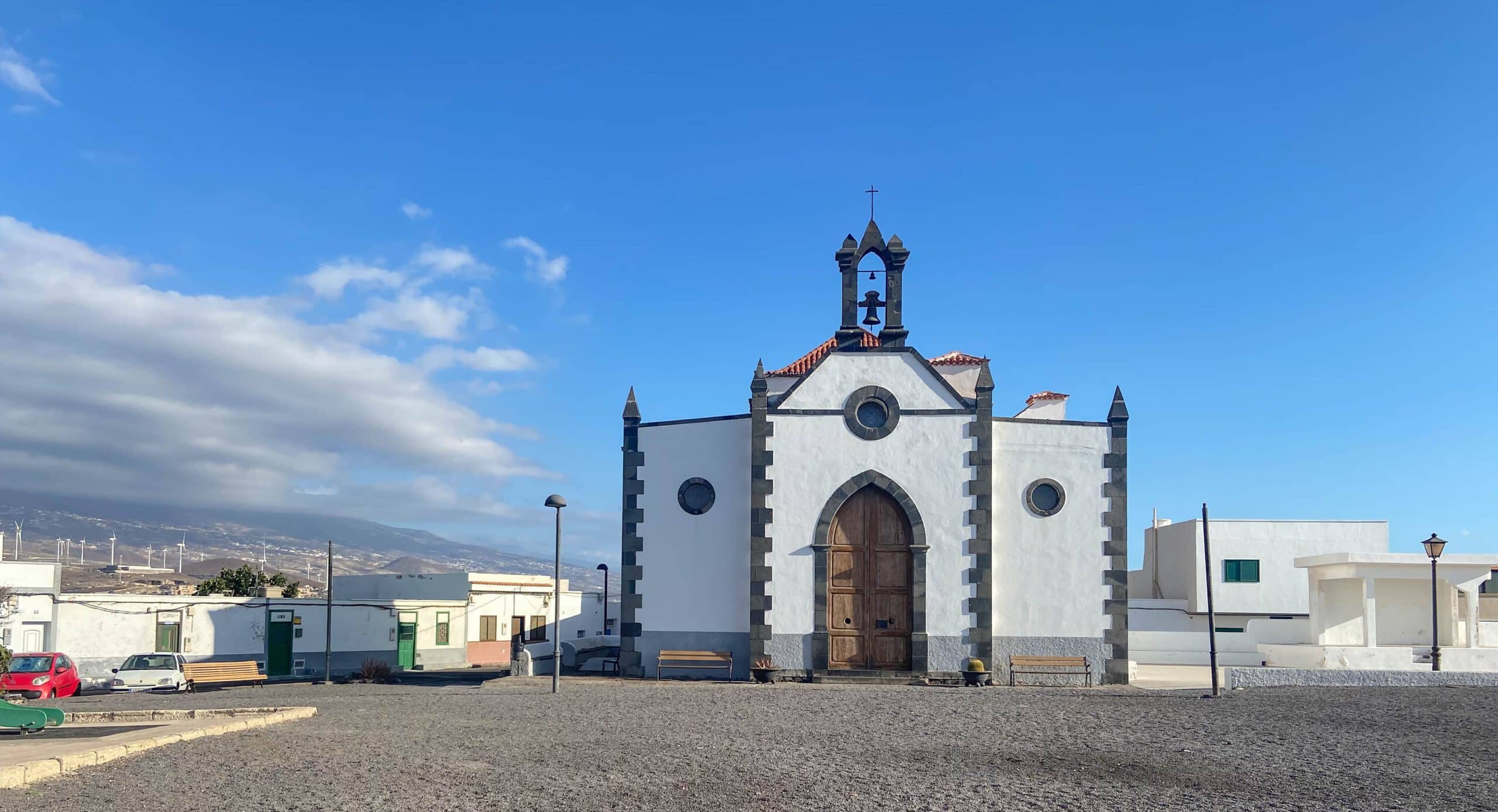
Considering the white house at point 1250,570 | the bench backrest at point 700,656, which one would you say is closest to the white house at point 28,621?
the bench backrest at point 700,656

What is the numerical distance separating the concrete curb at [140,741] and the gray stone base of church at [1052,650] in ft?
46.6

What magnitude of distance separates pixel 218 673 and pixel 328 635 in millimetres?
2580

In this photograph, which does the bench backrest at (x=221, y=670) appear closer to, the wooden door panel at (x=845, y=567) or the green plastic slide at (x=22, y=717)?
the green plastic slide at (x=22, y=717)

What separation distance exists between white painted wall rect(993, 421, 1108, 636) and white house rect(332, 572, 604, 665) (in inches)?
749

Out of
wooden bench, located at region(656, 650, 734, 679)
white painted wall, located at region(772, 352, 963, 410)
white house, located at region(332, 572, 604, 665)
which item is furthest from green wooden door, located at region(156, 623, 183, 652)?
white painted wall, located at region(772, 352, 963, 410)

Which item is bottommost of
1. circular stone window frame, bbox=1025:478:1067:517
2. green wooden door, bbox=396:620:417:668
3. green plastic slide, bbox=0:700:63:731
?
green wooden door, bbox=396:620:417:668

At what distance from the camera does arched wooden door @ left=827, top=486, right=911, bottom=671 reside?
2550 centimetres

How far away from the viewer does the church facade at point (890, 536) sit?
1000 inches

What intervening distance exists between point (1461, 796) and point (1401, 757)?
2.67 meters

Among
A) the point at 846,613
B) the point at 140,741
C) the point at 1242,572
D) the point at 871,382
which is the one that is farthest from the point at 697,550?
the point at 1242,572

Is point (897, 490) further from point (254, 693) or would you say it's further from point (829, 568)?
point (254, 693)

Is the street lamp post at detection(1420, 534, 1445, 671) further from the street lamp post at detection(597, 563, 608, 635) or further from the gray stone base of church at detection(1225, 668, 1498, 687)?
the street lamp post at detection(597, 563, 608, 635)

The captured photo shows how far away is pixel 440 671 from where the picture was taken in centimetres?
3544

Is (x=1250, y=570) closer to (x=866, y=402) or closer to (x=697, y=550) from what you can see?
(x=866, y=402)
